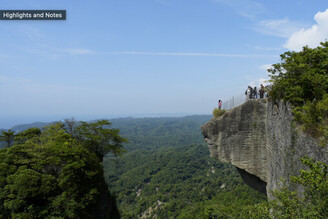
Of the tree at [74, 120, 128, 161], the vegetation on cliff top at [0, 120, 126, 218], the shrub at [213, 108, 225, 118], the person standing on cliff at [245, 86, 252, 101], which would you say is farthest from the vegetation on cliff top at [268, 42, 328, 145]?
the tree at [74, 120, 128, 161]

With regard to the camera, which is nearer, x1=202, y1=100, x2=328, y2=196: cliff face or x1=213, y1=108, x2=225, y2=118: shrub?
x1=202, y1=100, x2=328, y2=196: cliff face

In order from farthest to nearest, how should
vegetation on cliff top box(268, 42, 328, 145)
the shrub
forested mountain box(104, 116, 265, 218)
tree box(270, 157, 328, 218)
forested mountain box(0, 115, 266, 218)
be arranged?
forested mountain box(104, 116, 265, 218)
forested mountain box(0, 115, 266, 218)
the shrub
vegetation on cliff top box(268, 42, 328, 145)
tree box(270, 157, 328, 218)

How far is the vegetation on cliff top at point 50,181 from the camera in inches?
512

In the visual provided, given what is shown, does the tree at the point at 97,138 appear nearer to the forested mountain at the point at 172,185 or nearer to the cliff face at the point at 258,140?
the cliff face at the point at 258,140

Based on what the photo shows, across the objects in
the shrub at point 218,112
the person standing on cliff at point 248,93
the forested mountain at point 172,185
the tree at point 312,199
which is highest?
the person standing on cliff at point 248,93

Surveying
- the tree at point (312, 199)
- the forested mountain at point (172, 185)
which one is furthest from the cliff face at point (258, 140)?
the forested mountain at point (172, 185)

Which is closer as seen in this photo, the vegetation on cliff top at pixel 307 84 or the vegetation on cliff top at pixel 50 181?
the vegetation on cliff top at pixel 307 84

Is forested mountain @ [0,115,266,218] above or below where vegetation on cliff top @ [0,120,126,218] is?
below

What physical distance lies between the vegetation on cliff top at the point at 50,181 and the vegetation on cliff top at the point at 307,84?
1451 centimetres

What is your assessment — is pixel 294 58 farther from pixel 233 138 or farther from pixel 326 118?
pixel 233 138

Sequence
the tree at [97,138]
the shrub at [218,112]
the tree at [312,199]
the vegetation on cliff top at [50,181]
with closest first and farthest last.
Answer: the tree at [312,199] → the vegetation on cliff top at [50,181] → the shrub at [218,112] → the tree at [97,138]

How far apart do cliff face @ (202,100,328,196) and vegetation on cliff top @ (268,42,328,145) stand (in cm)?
82

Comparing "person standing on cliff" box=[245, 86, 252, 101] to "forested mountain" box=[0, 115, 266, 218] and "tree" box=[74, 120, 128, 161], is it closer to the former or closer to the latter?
"tree" box=[74, 120, 128, 161]

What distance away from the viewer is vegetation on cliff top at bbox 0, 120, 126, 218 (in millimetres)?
13000
